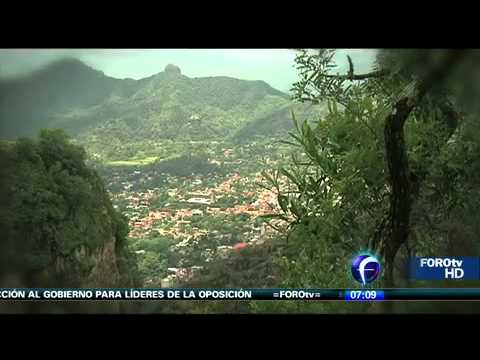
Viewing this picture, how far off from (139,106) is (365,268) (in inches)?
61.5

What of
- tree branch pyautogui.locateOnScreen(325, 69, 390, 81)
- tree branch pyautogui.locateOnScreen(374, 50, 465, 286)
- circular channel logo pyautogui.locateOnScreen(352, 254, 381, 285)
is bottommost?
circular channel logo pyautogui.locateOnScreen(352, 254, 381, 285)

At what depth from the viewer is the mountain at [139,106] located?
A: 3148 millimetres

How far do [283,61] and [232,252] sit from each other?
1.11 metres

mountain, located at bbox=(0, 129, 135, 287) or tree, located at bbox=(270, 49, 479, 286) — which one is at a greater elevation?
tree, located at bbox=(270, 49, 479, 286)

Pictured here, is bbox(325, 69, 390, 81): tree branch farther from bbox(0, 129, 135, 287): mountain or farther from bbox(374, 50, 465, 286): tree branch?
bbox(0, 129, 135, 287): mountain

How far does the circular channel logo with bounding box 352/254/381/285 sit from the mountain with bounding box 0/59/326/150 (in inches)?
34.0

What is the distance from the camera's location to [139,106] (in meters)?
3.23

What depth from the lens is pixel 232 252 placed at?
320 cm

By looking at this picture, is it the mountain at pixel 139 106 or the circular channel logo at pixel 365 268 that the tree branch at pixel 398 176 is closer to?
the circular channel logo at pixel 365 268

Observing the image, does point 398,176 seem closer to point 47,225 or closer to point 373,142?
point 373,142

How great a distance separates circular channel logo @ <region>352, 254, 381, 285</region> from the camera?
3113 millimetres

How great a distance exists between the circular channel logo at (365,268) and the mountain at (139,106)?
864mm

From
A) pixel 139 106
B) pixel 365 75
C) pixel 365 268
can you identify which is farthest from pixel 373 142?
pixel 139 106

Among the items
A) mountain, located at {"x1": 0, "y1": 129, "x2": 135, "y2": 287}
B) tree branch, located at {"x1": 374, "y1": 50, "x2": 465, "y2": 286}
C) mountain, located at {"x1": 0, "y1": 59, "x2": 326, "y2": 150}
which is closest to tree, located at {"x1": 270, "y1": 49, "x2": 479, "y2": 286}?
tree branch, located at {"x1": 374, "y1": 50, "x2": 465, "y2": 286}
